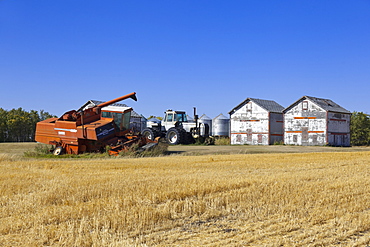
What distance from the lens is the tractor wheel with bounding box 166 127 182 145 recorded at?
34.7 m

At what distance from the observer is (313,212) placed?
716 centimetres

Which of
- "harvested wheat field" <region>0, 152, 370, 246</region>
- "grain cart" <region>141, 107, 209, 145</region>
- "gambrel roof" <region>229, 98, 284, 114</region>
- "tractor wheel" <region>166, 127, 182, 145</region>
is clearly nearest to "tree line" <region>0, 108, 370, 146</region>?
"gambrel roof" <region>229, 98, 284, 114</region>

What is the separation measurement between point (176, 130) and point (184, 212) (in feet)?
90.7

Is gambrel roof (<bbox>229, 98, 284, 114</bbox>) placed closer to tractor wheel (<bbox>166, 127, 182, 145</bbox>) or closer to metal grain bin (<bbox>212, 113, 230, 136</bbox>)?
metal grain bin (<bbox>212, 113, 230, 136</bbox>)

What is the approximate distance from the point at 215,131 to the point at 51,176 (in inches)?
1624

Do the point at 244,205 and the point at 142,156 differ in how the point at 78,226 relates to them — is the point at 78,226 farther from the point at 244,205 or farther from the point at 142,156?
the point at 142,156

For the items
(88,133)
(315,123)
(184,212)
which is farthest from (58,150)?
(315,123)

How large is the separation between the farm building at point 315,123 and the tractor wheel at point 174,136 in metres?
12.5

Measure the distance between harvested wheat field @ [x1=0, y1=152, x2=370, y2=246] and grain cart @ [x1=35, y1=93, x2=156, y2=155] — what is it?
37.7 feet

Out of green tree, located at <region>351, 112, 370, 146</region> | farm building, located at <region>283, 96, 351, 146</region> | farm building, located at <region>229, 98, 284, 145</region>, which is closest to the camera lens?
farm building, located at <region>283, 96, 351, 146</region>

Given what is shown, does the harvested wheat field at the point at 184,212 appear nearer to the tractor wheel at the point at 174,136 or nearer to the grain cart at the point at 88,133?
the grain cart at the point at 88,133

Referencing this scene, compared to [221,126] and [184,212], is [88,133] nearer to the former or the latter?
[184,212]

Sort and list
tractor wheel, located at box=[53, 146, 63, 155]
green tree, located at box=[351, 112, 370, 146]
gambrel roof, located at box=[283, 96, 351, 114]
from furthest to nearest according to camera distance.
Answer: green tree, located at box=[351, 112, 370, 146] → gambrel roof, located at box=[283, 96, 351, 114] → tractor wheel, located at box=[53, 146, 63, 155]

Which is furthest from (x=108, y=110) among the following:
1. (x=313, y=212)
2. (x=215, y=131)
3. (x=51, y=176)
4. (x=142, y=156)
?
(x=215, y=131)
